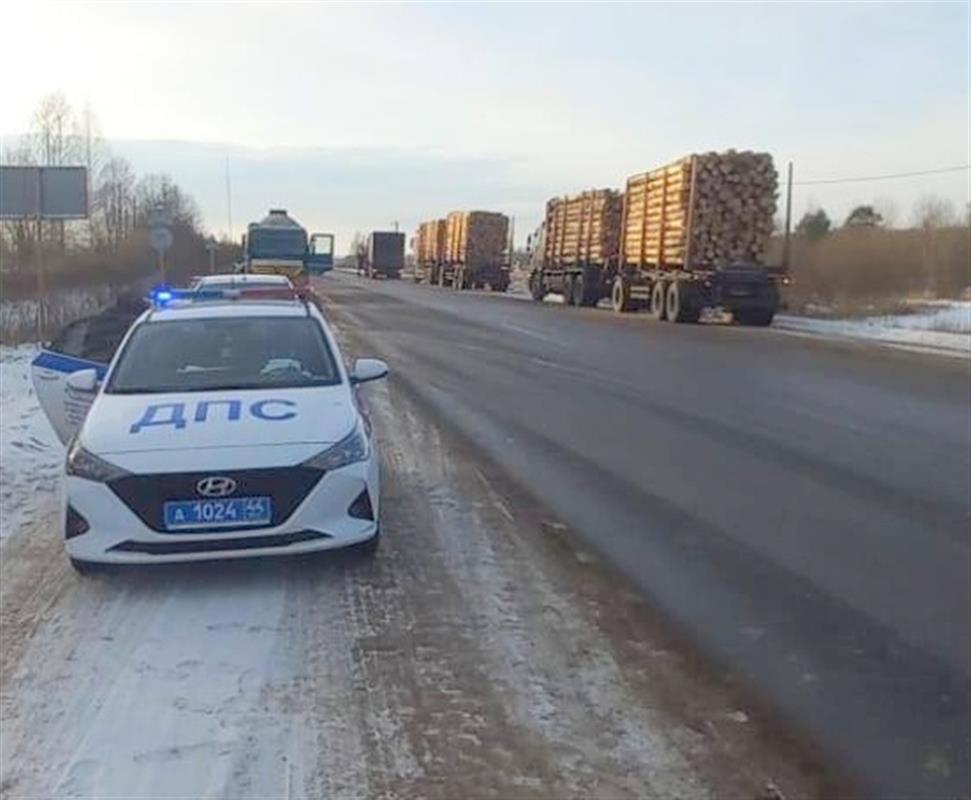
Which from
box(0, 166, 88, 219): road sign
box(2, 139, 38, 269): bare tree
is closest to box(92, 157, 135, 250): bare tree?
box(2, 139, 38, 269): bare tree

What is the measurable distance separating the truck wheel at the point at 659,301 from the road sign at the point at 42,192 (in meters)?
18.2

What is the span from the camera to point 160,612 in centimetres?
550

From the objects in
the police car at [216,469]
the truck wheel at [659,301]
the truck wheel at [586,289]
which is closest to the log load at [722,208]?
the truck wheel at [659,301]

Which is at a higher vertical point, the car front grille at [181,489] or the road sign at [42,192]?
the road sign at [42,192]

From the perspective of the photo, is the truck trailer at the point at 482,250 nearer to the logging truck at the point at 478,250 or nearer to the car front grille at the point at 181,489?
the logging truck at the point at 478,250

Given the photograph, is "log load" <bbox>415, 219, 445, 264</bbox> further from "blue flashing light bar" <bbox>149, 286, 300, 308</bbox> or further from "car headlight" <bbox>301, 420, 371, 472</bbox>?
"car headlight" <bbox>301, 420, 371, 472</bbox>

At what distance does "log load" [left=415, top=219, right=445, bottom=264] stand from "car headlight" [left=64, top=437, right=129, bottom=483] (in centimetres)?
6458

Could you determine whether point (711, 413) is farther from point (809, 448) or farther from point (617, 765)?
point (617, 765)

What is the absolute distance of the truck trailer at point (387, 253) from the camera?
89.9 metres

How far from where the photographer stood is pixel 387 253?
89938mm

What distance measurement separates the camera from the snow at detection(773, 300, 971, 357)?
82.6 ft

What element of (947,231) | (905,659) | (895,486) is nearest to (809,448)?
(895,486)

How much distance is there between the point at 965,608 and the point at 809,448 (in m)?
4.94

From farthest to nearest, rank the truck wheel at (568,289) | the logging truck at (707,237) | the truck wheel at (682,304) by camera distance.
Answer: the truck wheel at (568,289) < the truck wheel at (682,304) < the logging truck at (707,237)
